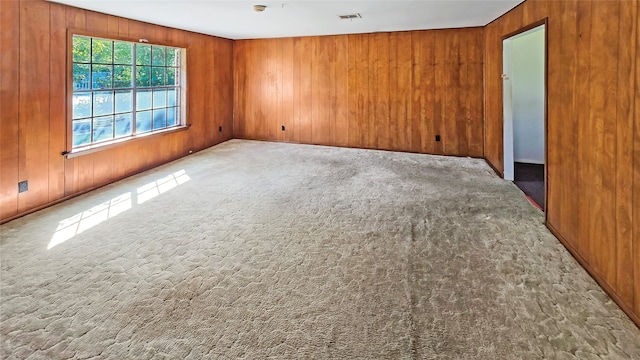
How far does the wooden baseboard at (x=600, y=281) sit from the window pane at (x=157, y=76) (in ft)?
18.1

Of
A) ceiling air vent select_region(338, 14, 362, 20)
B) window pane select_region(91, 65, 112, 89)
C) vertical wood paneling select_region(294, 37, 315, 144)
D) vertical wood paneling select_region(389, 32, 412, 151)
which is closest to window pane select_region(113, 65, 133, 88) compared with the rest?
window pane select_region(91, 65, 112, 89)

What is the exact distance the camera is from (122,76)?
197 inches

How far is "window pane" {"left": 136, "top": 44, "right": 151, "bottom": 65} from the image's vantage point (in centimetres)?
526

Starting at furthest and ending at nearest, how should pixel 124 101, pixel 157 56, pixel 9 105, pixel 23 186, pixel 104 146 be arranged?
1. pixel 157 56
2. pixel 124 101
3. pixel 104 146
4. pixel 23 186
5. pixel 9 105

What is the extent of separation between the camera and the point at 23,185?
3.61 metres

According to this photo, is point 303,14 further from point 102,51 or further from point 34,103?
point 34,103

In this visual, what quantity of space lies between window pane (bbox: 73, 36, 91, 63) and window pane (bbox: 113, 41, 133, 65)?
42cm

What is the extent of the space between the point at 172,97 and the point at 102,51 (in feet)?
5.05

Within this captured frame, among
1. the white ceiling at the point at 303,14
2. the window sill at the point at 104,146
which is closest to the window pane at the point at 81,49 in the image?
the white ceiling at the point at 303,14

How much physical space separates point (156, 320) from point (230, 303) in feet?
1.30

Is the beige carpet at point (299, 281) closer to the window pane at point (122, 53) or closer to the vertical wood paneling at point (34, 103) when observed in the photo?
the vertical wood paneling at point (34, 103)

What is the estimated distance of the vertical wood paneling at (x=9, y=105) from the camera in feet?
11.0

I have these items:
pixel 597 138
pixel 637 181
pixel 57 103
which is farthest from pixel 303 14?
pixel 637 181

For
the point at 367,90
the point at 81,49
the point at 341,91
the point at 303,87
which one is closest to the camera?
the point at 81,49
